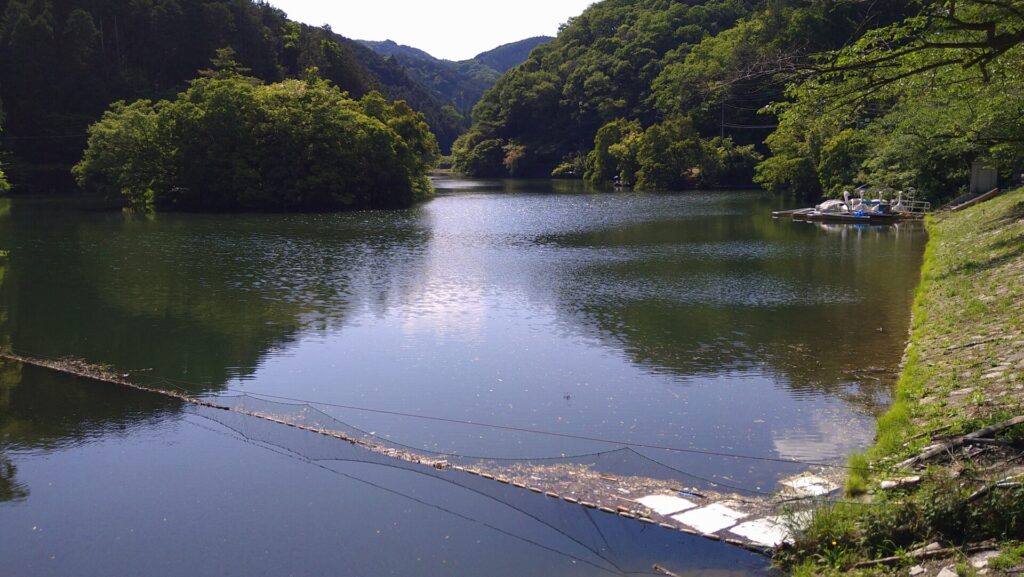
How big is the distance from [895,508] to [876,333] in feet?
35.2

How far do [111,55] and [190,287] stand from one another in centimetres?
7460

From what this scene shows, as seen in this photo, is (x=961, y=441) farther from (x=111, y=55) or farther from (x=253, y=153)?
(x=111, y=55)

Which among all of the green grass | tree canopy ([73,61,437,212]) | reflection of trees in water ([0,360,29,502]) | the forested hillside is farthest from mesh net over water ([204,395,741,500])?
the forested hillside

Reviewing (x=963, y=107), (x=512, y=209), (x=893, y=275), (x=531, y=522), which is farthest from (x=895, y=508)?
(x=512, y=209)

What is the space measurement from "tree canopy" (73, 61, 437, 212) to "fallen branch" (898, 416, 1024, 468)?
46.5 metres

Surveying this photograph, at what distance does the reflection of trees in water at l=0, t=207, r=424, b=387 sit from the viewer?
675 inches

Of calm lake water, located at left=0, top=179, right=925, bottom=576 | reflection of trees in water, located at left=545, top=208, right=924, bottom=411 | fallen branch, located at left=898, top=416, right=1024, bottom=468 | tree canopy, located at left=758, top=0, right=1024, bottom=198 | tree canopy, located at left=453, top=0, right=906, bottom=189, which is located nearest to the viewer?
fallen branch, located at left=898, top=416, right=1024, bottom=468

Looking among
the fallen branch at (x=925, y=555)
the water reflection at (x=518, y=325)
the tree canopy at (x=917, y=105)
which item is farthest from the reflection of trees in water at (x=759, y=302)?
the fallen branch at (x=925, y=555)

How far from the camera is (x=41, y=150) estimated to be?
75.8 m

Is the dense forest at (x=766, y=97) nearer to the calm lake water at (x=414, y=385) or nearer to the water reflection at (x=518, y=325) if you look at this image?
the water reflection at (x=518, y=325)

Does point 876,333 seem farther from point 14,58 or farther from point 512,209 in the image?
point 14,58

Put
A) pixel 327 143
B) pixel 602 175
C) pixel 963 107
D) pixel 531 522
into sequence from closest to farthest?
pixel 531 522 → pixel 963 107 → pixel 327 143 → pixel 602 175

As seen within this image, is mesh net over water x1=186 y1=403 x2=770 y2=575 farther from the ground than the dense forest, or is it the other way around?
the dense forest

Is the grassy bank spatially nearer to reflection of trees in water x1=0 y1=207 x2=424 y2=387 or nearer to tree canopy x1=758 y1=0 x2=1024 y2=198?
tree canopy x1=758 y1=0 x2=1024 y2=198
